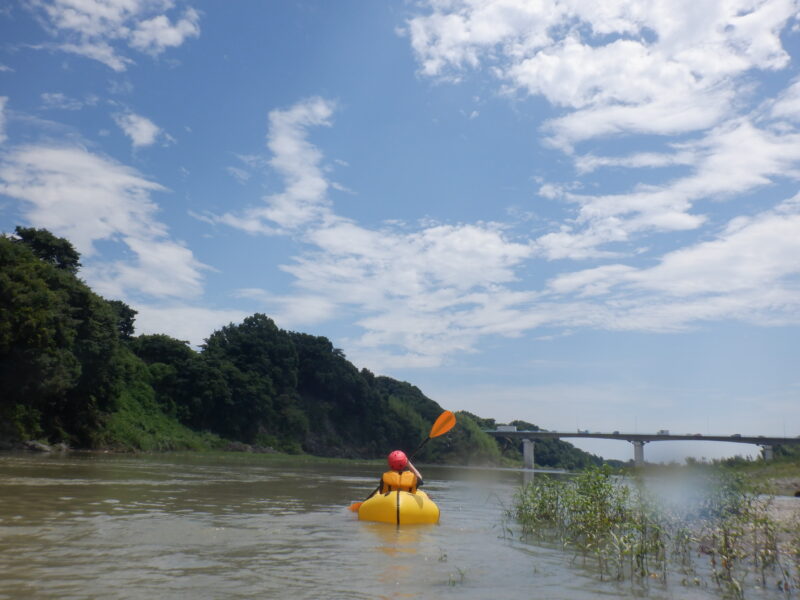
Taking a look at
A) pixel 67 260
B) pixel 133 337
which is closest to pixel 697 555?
pixel 67 260

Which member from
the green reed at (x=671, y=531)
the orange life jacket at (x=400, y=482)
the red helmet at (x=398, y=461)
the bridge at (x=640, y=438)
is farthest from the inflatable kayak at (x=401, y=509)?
the bridge at (x=640, y=438)

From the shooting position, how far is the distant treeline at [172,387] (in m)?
28.3

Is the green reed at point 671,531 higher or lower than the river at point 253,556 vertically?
higher

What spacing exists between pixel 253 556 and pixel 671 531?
6.49 metres

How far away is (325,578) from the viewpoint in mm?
6660

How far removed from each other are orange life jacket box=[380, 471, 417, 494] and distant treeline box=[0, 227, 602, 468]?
3.21 meters

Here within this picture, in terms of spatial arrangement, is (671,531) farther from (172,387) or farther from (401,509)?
(172,387)

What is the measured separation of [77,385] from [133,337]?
2560 centimetres

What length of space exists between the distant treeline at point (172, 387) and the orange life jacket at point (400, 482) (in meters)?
3.21

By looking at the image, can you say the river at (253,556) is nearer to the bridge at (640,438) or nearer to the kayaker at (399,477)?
the kayaker at (399,477)

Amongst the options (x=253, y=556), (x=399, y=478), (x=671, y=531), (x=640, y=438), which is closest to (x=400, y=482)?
(x=399, y=478)

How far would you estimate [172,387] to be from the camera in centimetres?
5372

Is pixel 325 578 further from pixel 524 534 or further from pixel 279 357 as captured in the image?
pixel 279 357

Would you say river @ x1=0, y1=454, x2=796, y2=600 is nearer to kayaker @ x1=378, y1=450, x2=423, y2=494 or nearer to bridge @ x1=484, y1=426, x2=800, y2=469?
kayaker @ x1=378, y1=450, x2=423, y2=494
